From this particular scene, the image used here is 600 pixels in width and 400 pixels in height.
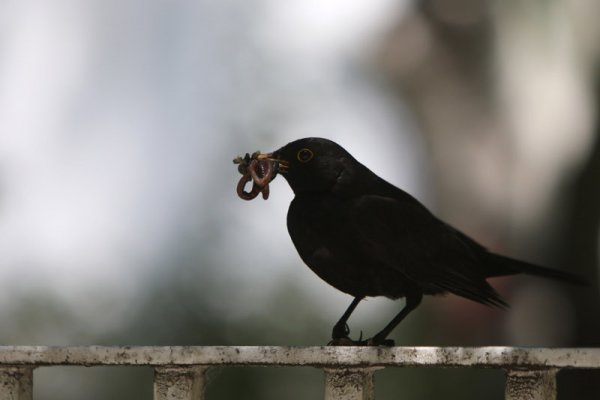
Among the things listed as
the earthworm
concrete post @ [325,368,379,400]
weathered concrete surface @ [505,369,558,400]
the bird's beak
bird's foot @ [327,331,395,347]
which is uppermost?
the bird's beak

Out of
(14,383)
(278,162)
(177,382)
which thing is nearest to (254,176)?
(278,162)

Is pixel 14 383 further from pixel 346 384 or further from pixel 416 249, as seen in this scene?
pixel 416 249

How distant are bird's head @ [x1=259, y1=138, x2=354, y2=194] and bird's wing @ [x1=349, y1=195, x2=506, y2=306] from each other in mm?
169

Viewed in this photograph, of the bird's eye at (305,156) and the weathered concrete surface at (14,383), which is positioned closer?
the weathered concrete surface at (14,383)

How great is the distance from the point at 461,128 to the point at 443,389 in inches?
138

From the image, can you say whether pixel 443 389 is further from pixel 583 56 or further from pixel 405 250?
pixel 405 250

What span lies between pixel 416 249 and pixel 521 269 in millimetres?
538

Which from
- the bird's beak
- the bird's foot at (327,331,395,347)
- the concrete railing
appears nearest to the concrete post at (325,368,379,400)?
the concrete railing

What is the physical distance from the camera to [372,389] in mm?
3186

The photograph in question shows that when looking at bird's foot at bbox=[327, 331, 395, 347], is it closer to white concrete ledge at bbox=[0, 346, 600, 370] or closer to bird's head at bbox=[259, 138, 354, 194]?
bird's head at bbox=[259, 138, 354, 194]

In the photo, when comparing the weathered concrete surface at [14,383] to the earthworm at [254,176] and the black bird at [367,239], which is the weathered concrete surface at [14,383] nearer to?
the earthworm at [254,176]

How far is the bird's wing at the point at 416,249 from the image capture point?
13.0ft

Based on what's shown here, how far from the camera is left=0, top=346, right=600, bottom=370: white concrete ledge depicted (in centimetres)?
290

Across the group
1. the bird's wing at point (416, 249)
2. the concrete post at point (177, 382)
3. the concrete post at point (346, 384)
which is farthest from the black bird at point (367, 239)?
the concrete post at point (177, 382)
